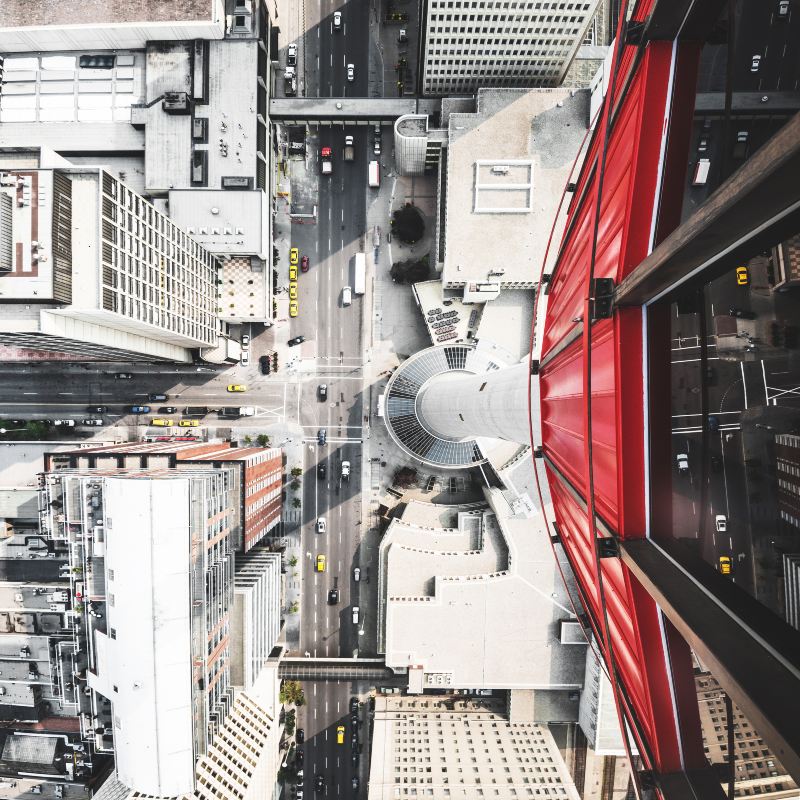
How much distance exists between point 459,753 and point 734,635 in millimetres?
74041

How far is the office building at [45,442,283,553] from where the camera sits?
58.5 m

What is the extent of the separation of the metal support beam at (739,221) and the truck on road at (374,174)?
2895 inches

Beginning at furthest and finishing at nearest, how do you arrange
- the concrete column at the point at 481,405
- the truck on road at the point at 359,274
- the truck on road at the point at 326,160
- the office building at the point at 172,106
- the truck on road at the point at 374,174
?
1. the truck on road at the point at 359,274
2. the truck on road at the point at 326,160
3. the truck on road at the point at 374,174
4. the office building at the point at 172,106
5. the concrete column at the point at 481,405

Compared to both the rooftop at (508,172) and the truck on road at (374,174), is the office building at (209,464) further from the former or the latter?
the truck on road at (374,174)

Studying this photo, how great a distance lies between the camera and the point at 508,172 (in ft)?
229

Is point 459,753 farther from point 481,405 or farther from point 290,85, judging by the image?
point 290,85

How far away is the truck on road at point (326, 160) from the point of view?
79.7 m

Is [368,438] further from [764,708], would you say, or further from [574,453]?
[764,708]

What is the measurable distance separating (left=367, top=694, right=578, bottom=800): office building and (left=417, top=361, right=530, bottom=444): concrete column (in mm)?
43368

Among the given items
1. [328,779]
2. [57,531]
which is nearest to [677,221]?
[57,531]

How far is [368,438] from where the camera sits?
81.7m

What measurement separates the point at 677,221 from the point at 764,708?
42.5 feet

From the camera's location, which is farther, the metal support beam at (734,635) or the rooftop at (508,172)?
the rooftop at (508,172)

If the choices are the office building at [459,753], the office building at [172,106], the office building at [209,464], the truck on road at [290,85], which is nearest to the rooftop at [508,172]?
the truck on road at [290,85]
